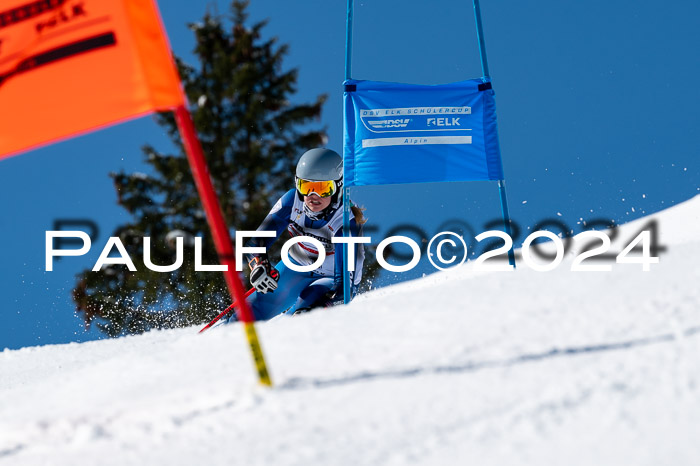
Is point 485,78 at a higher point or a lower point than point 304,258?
higher

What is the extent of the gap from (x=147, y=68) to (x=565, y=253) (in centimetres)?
464

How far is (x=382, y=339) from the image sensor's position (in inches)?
118

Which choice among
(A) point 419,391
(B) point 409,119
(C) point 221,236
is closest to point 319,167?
(B) point 409,119

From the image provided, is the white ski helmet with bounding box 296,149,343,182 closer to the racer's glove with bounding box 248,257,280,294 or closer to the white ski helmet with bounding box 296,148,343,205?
the white ski helmet with bounding box 296,148,343,205

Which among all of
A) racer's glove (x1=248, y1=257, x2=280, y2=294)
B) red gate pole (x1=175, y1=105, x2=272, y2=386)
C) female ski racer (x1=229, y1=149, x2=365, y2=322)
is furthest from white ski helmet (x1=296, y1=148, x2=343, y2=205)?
red gate pole (x1=175, y1=105, x2=272, y2=386)

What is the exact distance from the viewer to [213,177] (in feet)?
49.5

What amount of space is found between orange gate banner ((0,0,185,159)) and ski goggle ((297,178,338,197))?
291 centimetres

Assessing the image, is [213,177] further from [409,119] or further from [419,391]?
[419,391]

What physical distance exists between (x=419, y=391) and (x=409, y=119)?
4.35m

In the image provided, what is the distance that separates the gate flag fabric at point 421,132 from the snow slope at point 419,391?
3006 millimetres

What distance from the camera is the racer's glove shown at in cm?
545

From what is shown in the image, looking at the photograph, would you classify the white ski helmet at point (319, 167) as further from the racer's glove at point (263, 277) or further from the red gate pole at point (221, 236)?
the red gate pole at point (221, 236)

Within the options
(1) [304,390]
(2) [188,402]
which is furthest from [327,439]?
(2) [188,402]

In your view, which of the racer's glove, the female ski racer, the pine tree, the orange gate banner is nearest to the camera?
the orange gate banner
